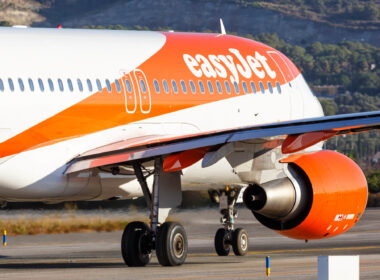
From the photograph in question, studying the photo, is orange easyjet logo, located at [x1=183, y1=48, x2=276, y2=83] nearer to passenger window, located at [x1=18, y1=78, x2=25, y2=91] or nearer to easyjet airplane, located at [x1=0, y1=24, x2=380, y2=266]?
easyjet airplane, located at [x1=0, y1=24, x2=380, y2=266]

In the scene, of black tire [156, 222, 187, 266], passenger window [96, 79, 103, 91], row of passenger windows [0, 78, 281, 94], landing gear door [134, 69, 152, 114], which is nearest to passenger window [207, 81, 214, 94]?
row of passenger windows [0, 78, 281, 94]

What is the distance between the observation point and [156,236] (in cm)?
2302

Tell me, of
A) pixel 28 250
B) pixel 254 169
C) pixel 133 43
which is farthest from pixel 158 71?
pixel 28 250

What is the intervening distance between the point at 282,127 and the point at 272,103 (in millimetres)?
6899

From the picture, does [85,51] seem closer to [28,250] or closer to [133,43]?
[133,43]

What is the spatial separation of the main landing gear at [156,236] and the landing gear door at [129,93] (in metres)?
1.56

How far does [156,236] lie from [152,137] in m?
2.30

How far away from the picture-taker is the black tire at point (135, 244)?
23.6m

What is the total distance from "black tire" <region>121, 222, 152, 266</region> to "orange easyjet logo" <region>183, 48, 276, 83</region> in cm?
423

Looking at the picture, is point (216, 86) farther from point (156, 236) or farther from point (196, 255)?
point (196, 255)

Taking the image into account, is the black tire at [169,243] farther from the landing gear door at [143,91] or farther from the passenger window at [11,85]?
the passenger window at [11,85]

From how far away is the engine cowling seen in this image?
23.3 m

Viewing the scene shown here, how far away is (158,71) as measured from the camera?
25.0m

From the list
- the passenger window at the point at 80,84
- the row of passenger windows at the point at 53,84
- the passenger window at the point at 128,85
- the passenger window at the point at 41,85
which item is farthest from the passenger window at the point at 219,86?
the passenger window at the point at 41,85
